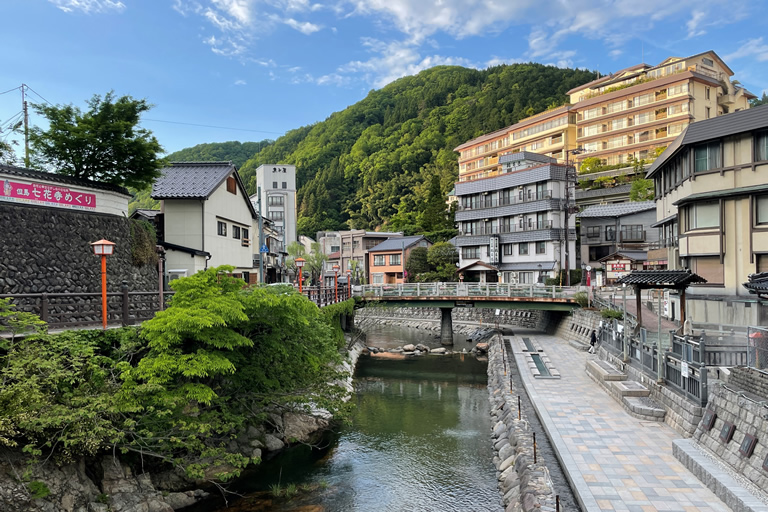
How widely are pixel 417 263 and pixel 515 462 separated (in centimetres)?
4585

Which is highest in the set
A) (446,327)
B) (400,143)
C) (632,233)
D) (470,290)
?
(400,143)

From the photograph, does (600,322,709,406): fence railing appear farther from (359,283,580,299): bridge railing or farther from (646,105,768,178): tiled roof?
(359,283,580,299): bridge railing

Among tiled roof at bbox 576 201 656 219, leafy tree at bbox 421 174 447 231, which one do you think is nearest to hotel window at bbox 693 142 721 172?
tiled roof at bbox 576 201 656 219

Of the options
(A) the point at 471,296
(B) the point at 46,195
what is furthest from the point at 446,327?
(B) the point at 46,195

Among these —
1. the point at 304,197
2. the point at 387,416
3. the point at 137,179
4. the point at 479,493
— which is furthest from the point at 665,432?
the point at 304,197

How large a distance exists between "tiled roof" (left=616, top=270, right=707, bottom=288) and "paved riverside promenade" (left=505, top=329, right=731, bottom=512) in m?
4.28

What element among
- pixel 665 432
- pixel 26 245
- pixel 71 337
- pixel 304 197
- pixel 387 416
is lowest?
pixel 387 416

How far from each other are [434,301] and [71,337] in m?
30.3

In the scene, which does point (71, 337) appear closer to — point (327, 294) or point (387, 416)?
point (387, 416)

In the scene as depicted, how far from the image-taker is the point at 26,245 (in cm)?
1575

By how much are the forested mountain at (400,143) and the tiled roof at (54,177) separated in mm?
53433

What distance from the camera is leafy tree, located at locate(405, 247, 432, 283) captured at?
58938 millimetres

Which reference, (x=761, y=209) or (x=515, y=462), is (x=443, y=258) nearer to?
(x=761, y=209)

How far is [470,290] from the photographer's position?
1538 inches
